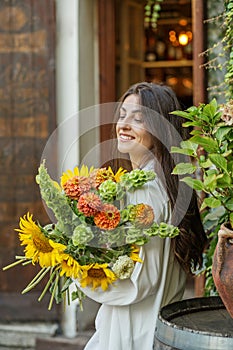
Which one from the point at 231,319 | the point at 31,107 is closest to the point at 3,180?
the point at 31,107

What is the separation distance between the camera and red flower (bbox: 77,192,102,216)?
2.86m

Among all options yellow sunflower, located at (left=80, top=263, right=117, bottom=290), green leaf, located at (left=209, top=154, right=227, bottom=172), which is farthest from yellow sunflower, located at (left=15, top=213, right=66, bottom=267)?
green leaf, located at (left=209, top=154, right=227, bottom=172)

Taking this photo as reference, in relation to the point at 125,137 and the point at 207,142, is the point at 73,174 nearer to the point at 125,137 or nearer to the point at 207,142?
the point at 125,137

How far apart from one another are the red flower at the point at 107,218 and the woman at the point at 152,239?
0.12 m

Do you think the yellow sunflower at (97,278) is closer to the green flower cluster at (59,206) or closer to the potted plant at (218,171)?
the green flower cluster at (59,206)

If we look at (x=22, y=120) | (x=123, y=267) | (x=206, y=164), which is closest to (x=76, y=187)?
(x=123, y=267)

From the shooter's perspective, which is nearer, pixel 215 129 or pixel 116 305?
pixel 215 129

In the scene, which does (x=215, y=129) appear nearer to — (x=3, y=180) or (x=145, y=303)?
(x=145, y=303)

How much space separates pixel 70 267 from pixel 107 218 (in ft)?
0.69

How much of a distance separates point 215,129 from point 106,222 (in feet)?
1.58

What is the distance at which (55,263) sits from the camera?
9.55ft

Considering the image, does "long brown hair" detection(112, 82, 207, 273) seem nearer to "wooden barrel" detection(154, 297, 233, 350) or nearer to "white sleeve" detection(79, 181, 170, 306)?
"white sleeve" detection(79, 181, 170, 306)

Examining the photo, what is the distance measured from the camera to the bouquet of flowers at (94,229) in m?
2.87

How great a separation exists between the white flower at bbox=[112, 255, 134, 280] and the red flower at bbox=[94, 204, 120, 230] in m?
0.13
